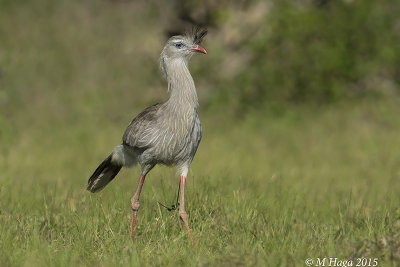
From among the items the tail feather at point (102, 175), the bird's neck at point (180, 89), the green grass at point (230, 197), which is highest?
the bird's neck at point (180, 89)

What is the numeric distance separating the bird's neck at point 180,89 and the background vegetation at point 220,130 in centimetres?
86

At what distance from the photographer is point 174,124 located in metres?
6.03

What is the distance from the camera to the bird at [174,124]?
604cm

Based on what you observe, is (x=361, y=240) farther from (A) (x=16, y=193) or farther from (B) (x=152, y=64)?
(B) (x=152, y=64)

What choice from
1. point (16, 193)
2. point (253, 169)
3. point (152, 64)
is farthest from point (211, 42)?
point (16, 193)

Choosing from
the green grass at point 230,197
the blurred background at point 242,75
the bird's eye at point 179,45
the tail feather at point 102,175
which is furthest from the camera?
the blurred background at point 242,75

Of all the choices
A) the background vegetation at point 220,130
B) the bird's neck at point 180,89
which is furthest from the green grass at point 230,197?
the bird's neck at point 180,89

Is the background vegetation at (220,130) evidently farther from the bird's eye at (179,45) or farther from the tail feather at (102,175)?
the bird's eye at (179,45)

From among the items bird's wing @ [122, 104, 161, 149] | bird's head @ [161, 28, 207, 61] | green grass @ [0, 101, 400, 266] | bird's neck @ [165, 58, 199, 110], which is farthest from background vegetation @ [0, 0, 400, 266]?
bird's head @ [161, 28, 207, 61]

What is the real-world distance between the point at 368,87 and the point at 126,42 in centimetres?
462

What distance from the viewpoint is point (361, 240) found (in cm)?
506

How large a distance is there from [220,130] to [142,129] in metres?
5.69

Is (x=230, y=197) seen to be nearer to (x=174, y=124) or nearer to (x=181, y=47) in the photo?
(x=174, y=124)

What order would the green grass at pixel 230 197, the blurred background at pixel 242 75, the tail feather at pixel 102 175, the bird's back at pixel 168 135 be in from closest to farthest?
1. the green grass at pixel 230 197
2. the bird's back at pixel 168 135
3. the tail feather at pixel 102 175
4. the blurred background at pixel 242 75
